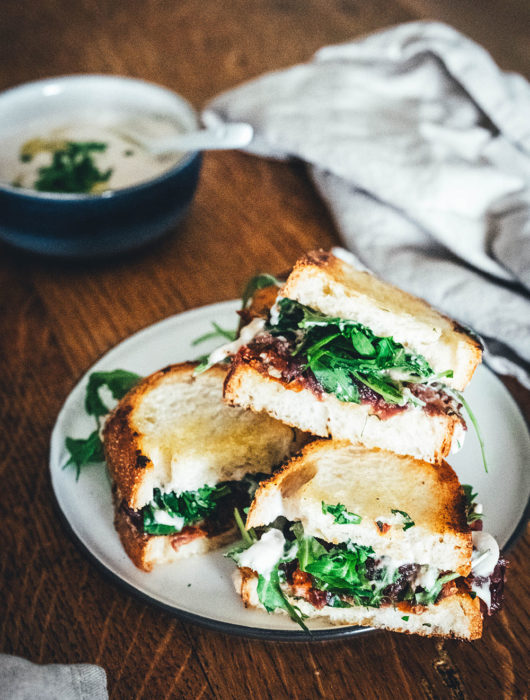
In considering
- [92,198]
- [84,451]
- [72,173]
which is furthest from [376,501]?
[72,173]

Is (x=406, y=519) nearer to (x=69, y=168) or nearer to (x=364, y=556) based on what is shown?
(x=364, y=556)

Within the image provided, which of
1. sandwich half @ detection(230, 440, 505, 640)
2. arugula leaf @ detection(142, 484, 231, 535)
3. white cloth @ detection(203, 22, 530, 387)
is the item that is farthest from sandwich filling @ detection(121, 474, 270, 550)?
white cloth @ detection(203, 22, 530, 387)

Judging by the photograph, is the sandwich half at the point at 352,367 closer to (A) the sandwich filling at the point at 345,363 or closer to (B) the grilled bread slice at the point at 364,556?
(A) the sandwich filling at the point at 345,363

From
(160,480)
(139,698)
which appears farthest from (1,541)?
(139,698)

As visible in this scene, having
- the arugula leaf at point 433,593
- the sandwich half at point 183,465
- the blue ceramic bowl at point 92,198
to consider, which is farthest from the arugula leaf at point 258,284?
the arugula leaf at point 433,593

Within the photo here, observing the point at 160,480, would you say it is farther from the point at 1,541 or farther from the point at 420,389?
the point at 420,389
